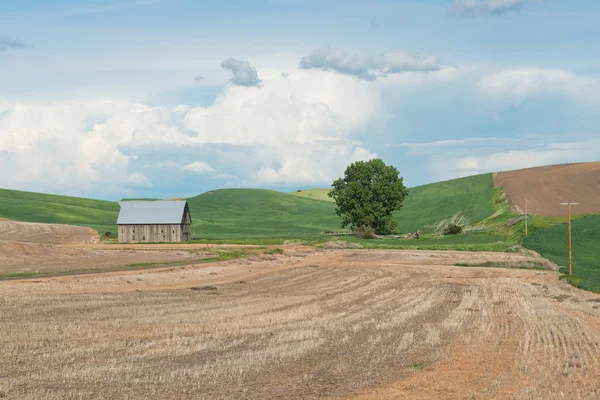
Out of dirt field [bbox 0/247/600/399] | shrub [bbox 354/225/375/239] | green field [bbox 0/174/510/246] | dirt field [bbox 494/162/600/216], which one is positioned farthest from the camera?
green field [bbox 0/174/510/246]

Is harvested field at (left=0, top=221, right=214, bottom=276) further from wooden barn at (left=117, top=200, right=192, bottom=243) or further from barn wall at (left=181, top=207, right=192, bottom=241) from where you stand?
barn wall at (left=181, top=207, right=192, bottom=241)

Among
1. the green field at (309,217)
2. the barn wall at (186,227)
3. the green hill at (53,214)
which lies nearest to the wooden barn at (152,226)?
the barn wall at (186,227)

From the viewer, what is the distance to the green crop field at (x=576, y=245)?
181ft

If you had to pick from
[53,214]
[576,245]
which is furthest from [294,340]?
[53,214]

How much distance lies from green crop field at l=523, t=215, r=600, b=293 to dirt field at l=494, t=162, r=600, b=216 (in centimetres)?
1794

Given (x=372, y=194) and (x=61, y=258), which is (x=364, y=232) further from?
(x=61, y=258)

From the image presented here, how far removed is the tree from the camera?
377ft

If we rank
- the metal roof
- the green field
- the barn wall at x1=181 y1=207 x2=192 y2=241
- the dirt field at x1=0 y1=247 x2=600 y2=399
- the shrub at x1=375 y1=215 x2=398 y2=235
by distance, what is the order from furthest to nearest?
the green field, the shrub at x1=375 y1=215 x2=398 y2=235, the barn wall at x1=181 y1=207 x2=192 y2=241, the metal roof, the dirt field at x1=0 y1=247 x2=600 y2=399

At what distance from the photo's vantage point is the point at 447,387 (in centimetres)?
1584

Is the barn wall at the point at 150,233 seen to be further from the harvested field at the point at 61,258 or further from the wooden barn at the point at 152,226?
the harvested field at the point at 61,258

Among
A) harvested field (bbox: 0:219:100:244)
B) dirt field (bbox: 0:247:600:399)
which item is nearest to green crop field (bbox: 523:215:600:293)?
dirt field (bbox: 0:247:600:399)

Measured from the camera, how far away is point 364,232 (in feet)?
363

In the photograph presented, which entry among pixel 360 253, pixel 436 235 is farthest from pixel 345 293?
pixel 436 235

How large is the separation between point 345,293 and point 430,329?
12936mm
